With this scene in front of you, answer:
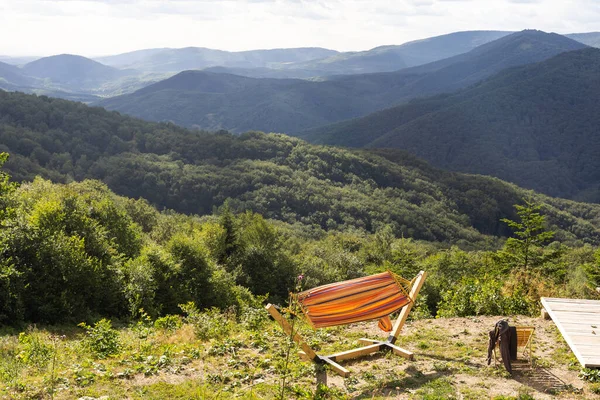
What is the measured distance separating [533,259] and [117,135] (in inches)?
6214

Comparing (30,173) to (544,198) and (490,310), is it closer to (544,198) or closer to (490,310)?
(490,310)

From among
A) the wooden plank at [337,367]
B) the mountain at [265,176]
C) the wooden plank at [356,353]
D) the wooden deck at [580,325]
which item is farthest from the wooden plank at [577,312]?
the mountain at [265,176]

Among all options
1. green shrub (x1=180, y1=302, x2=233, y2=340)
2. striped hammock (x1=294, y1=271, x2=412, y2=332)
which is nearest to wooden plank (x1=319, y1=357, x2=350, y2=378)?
striped hammock (x1=294, y1=271, x2=412, y2=332)

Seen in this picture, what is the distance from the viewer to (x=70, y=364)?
8.17 m

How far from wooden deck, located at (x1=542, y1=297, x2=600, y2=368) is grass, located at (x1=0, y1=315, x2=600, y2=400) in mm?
593

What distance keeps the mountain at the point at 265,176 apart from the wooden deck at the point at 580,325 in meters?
110

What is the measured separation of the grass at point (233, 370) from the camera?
→ 732 cm

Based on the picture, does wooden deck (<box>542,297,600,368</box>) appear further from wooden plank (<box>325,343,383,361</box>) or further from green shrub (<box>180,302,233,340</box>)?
green shrub (<box>180,302,233,340</box>)

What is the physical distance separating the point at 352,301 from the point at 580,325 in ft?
13.5

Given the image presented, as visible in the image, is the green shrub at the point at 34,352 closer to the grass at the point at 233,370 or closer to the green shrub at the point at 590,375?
the grass at the point at 233,370

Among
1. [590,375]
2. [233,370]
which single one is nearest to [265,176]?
[233,370]

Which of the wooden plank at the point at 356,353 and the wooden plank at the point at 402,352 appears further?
the wooden plank at the point at 402,352

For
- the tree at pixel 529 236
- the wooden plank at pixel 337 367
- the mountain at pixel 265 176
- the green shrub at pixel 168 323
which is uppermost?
the wooden plank at pixel 337 367

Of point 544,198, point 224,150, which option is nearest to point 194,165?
point 224,150
